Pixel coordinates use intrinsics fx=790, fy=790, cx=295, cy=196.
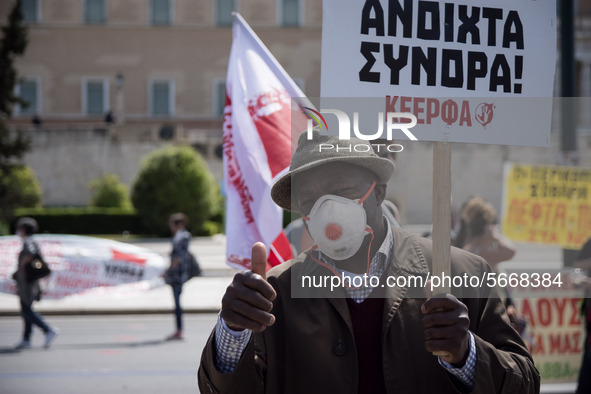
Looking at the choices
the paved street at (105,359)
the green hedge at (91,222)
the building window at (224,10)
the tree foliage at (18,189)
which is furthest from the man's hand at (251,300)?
the building window at (224,10)

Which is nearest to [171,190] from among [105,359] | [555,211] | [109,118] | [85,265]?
[109,118]

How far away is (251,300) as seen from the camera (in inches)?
73.5

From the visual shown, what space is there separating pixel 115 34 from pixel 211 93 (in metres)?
6.25

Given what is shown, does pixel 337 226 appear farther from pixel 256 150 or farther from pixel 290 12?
pixel 290 12

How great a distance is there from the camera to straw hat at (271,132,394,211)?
7.14ft

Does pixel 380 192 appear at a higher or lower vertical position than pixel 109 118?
lower

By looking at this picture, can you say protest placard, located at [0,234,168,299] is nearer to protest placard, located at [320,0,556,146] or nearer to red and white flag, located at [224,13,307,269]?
red and white flag, located at [224,13,307,269]

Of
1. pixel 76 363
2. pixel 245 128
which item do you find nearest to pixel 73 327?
pixel 76 363

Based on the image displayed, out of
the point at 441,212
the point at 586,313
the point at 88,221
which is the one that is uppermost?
the point at 441,212

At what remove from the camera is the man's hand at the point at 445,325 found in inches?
73.4

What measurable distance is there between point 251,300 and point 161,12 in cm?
4431

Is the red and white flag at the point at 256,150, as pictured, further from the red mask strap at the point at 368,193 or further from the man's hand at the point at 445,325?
the man's hand at the point at 445,325

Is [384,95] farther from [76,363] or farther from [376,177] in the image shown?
[76,363]

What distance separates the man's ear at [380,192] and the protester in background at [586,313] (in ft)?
10.6
